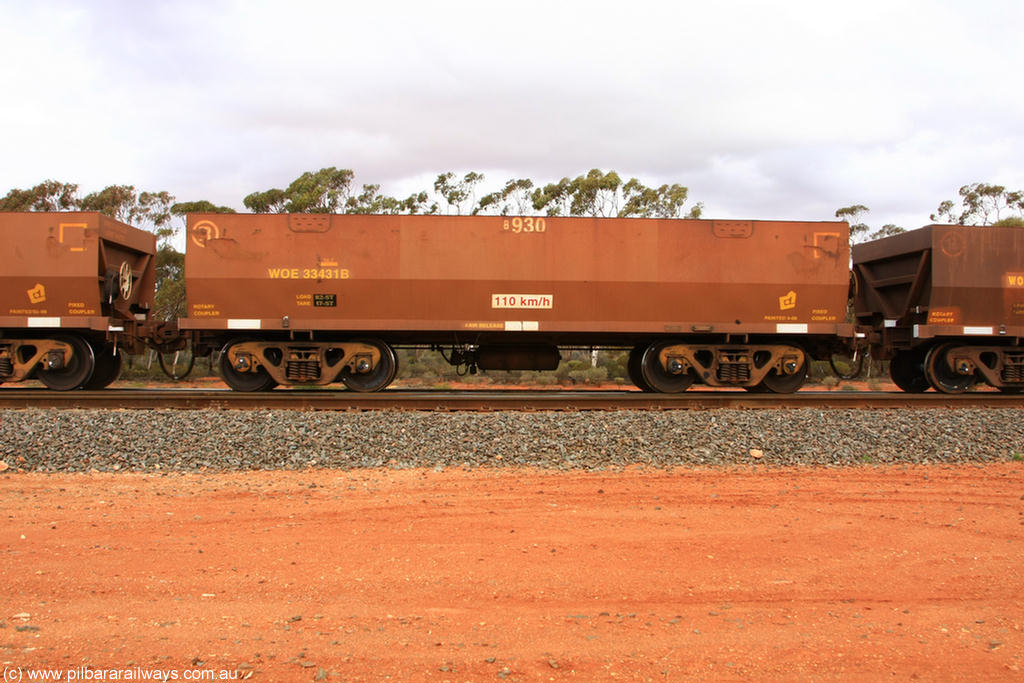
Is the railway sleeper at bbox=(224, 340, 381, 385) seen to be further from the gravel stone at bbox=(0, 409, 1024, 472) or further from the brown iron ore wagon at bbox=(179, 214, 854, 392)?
the gravel stone at bbox=(0, 409, 1024, 472)

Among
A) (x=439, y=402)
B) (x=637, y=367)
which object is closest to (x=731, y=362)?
(x=637, y=367)

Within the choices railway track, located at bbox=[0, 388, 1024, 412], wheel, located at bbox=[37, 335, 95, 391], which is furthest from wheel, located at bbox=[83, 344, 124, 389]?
railway track, located at bbox=[0, 388, 1024, 412]

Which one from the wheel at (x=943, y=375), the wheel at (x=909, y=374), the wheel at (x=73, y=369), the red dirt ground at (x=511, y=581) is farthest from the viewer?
the wheel at (x=909, y=374)

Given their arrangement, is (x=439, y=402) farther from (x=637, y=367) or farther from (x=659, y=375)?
(x=637, y=367)

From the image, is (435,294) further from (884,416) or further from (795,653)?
(795,653)

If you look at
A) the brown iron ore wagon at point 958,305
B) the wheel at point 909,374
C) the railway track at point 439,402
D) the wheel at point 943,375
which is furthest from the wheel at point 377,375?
the wheel at point 909,374

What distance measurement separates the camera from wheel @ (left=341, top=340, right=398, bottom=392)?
10.8 meters

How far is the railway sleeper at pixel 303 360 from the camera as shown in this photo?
1052 cm

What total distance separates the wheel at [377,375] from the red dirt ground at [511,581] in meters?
5.00

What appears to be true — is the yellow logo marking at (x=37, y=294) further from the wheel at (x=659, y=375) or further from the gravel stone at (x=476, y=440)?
the wheel at (x=659, y=375)

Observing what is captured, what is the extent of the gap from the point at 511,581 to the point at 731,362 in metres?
8.10

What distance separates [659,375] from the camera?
36.1 ft

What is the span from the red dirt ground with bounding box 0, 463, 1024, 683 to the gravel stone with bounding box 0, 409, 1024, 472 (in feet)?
2.29

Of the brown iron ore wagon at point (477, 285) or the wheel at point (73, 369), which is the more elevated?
the brown iron ore wagon at point (477, 285)
